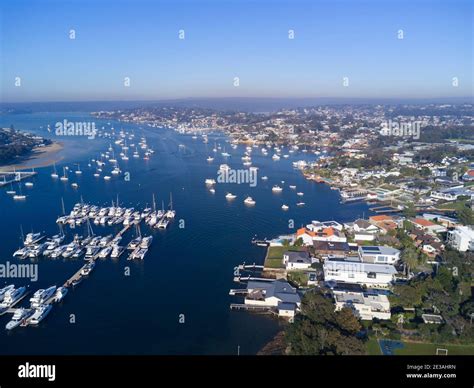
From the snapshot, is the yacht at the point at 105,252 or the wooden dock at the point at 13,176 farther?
the wooden dock at the point at 13,176

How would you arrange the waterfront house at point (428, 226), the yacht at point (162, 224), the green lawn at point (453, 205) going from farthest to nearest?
the green lawn at point (453, 205) < the yacht at point (162, 224) < the waterfront house at point (428, 226)

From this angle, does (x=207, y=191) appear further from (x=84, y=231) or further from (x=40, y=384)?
(x=40, y=384)

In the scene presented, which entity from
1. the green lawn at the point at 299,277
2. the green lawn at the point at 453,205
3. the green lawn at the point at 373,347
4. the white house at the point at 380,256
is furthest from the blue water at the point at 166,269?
the green lawn at the point at 453,205

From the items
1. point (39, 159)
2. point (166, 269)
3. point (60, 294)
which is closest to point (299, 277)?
point (166, 269)

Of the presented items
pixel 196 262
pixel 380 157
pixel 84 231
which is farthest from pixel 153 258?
pixel 380 157

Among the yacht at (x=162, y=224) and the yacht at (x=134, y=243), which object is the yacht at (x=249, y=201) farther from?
the yacht at (x=134, y=243)

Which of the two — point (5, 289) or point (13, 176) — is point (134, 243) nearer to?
point (5, 289)
